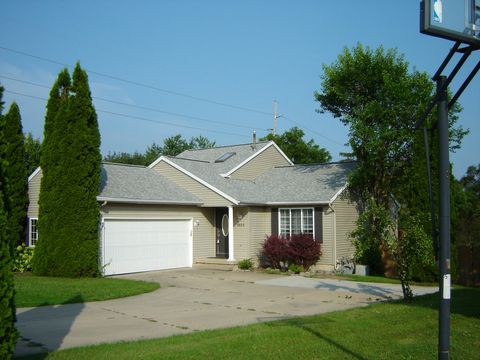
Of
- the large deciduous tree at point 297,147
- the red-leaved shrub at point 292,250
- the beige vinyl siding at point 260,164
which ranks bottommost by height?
the red-leaved shrub at point 292,250

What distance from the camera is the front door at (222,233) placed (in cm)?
2355

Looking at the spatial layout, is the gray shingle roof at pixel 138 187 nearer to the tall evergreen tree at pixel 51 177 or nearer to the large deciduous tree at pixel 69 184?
the large deciduous tree at pixel 69 184

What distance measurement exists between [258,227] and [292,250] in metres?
2.52

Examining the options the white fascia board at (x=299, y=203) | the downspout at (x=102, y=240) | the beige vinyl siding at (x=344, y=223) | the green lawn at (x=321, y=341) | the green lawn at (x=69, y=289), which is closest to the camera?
the green lawn at (x=321, y=341)

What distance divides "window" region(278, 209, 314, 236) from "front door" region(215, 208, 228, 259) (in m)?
2.61

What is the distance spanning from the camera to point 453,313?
10984 mm

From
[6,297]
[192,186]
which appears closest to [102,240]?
[192,186]

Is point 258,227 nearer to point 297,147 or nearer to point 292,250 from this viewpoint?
point 292,250

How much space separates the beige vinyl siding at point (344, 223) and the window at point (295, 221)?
1139 millimetres

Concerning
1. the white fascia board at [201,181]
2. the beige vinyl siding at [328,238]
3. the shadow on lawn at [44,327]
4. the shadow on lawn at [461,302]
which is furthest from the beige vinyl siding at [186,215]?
the shadow on lawn at [461,302]

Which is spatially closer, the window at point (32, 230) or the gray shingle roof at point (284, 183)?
the window at point (32, 230)

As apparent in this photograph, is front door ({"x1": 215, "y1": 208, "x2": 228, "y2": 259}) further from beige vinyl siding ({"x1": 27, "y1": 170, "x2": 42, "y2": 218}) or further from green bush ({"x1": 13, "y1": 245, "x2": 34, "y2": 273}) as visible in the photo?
green bush ({"x1": 13, "y1": 245, "x2": 34, "y2": 273})

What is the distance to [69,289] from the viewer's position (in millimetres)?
14797

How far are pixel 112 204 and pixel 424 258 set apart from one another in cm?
1184
